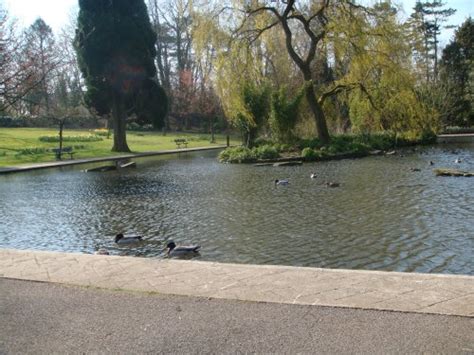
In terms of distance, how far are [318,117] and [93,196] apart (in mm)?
16277

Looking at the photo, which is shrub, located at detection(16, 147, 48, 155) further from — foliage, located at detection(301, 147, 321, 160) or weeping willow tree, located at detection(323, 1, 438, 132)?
weeping willow tree, located at detection(323, 1, 438, 132)

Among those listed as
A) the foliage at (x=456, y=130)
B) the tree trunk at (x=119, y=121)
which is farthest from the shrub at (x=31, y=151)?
the foliage at (x=456, y=130)

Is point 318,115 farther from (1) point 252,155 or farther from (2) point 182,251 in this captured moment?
(2) point 182,251

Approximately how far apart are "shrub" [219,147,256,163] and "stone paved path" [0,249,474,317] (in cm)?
1857

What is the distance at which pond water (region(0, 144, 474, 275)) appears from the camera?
7.54 metres

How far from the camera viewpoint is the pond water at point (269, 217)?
754 cm

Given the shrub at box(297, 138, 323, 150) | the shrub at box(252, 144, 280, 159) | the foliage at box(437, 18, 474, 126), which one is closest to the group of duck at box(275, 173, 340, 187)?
the shrub at box(252, 144, 280, 159)

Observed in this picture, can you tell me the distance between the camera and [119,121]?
1366 inches

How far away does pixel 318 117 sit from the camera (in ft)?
90.3

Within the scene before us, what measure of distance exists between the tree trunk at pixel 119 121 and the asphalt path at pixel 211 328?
30671 mm

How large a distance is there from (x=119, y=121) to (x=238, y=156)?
13.1 metres

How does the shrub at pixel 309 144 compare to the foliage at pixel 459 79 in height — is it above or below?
below

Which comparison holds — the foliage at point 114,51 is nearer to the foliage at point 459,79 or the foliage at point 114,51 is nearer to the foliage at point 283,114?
the foliage at point 283,114

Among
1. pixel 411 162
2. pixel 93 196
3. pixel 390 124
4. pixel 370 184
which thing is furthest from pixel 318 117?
pixel 93 196
